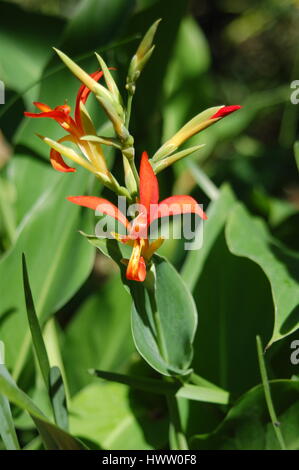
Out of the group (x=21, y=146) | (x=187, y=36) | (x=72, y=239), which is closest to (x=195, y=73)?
(x=187, y=36)

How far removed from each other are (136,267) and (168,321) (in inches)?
6.9

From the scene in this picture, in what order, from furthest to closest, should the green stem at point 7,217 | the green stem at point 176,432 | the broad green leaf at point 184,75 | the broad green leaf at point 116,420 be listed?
the broad green leaf at point 184,75, the green stem at point 7,217, the broad green leaf at point 116,420, the green stem at point 176,432

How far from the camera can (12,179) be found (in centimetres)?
105

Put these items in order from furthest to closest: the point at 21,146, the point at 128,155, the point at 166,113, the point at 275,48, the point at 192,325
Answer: the point at 275,48 < the point at 166,113 < the point at 21,146 < the point at 192,325 < the point at 128,155

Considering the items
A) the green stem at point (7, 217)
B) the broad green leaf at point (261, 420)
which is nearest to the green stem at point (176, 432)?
the broad green leaf at point (261, 420)

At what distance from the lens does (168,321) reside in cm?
69

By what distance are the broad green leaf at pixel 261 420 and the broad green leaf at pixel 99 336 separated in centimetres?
32

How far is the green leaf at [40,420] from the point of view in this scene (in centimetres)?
57

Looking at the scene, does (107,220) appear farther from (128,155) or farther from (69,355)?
(69,355)

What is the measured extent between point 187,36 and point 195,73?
8cm

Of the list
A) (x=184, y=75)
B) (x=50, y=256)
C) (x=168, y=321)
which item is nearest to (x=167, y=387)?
(x=168, y=321)

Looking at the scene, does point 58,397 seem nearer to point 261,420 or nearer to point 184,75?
point 261,420

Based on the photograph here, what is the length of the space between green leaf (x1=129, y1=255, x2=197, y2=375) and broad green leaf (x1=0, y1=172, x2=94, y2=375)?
0.21 meters

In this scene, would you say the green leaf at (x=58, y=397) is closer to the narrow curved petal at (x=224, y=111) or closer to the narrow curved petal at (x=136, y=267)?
the narrow curved petal at (x=136, y=267)
